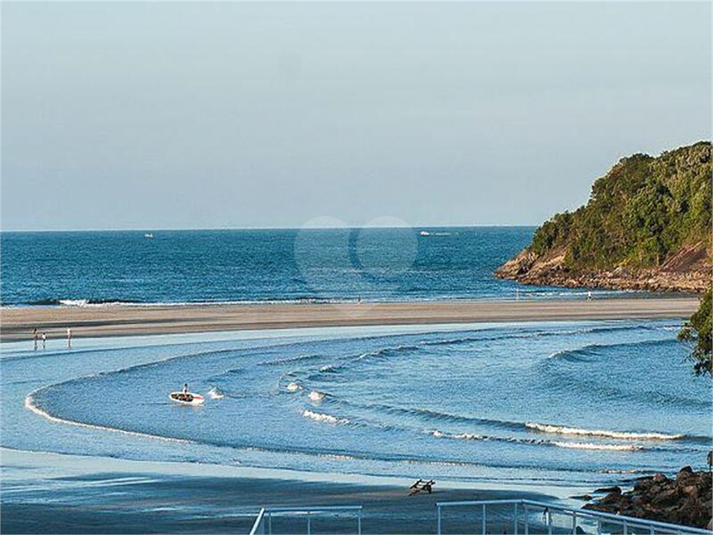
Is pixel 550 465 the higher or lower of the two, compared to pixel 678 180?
lower

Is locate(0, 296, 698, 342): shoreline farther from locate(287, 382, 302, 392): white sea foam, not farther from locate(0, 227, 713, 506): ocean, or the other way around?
locate(287, 382, 302, 392): white sea foam

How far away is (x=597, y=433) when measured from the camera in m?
35.9

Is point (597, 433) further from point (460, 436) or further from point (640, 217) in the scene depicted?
point (640, 217)

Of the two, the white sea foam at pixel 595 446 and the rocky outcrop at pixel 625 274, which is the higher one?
the rocky outcrop at pixel 625 274

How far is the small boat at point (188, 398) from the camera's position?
1716 inches

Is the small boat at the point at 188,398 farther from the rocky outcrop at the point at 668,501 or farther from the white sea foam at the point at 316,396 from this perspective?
the rocky outcrop at the point at 668,501

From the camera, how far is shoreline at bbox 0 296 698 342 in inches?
2992

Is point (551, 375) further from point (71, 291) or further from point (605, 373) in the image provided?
point (71, 291)

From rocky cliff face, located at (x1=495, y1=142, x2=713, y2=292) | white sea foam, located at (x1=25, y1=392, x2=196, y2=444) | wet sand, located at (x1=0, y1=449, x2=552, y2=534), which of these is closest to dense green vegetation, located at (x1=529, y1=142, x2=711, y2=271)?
rocky cliff face, located at (x1=495, y1=142, x2=713, y2=292)

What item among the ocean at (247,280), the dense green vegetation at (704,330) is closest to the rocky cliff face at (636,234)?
the ocean at (247,280)

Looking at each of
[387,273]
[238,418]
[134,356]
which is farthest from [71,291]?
[238,418]

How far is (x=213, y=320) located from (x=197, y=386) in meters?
33.4

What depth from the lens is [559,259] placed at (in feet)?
423

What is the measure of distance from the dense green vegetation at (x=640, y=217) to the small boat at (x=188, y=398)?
7834cm
